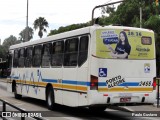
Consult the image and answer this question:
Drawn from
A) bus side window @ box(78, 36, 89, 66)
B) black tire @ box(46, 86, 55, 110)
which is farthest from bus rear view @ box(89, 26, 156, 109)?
black tire @ box(46, 86, 55, 110)

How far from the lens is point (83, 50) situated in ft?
43.8

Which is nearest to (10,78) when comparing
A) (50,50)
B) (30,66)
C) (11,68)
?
(11,68)

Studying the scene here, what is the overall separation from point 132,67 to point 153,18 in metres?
38.8

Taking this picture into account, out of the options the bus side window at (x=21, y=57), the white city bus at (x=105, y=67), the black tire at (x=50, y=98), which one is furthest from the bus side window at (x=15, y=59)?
the white city bus at (x=105, y=67)

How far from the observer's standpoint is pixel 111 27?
1306 cm

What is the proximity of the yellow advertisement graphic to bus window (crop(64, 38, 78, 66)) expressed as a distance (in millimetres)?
1393

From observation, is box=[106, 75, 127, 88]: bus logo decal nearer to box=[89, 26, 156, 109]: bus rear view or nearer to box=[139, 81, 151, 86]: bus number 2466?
box=[89, 26, 156, 109]: bus rear view

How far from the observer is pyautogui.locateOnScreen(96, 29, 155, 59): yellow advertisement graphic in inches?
506

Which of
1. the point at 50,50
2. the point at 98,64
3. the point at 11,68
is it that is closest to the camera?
the point at 98,64

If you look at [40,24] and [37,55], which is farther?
[40,24]

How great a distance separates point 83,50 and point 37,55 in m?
5.07

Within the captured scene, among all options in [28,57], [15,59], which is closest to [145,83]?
[28,57]

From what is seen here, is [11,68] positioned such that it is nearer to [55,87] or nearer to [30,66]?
[30,66]

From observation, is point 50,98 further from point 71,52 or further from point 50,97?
point 71,52
